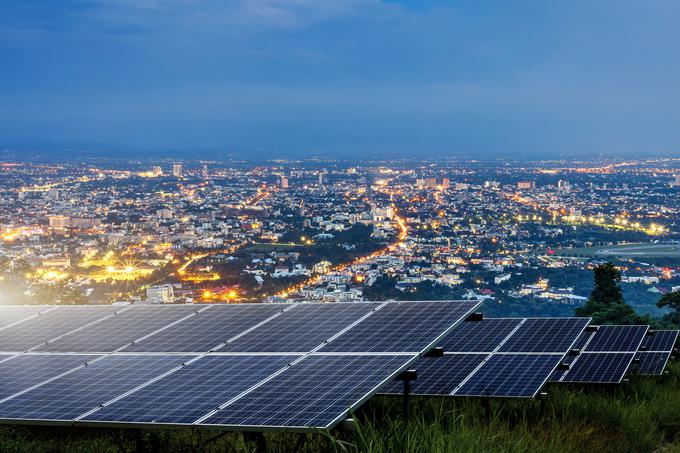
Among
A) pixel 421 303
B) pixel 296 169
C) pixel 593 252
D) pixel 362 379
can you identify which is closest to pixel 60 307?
pixel 421 303

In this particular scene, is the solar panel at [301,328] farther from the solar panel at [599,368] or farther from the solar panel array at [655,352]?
the solar panel array at [655,352]

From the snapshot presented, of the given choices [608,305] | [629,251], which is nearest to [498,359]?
[608,305]

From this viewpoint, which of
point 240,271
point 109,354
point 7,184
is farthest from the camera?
point 7,184

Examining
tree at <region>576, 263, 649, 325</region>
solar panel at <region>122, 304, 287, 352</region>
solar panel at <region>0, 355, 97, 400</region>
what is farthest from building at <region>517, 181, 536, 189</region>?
solar panel at <region>0, 355, 97, 400</region>

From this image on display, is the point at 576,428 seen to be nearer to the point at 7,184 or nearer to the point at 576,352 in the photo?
the point at 576,352

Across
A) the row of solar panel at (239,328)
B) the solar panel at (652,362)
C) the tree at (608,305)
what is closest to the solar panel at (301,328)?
the row of solar panel at (239,328)
